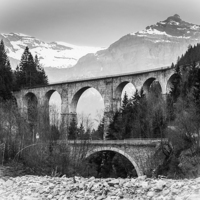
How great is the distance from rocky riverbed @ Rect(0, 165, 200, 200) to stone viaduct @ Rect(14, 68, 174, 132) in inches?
1132

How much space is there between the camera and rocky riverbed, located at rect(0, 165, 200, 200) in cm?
782

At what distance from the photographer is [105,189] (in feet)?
29.2

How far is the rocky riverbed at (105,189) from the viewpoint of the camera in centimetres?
782

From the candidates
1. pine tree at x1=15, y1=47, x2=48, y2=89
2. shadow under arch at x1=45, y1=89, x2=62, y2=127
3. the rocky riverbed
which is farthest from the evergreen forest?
the rocky riverbed

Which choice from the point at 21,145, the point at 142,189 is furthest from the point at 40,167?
the point at 142,189

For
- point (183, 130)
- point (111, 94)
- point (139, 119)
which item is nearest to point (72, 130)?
point (111, 94)

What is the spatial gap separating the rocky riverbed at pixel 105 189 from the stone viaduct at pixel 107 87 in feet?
94.4

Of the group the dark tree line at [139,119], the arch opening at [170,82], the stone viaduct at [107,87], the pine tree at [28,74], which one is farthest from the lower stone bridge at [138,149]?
the pine tree at [28,74]

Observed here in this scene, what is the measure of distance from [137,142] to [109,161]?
10.4m

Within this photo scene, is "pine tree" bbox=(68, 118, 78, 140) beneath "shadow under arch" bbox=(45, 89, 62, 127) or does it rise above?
beneath

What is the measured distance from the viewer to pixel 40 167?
17.2 m

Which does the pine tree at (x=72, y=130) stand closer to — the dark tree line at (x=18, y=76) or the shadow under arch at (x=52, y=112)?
the shadow under arch at (x=52, y=112)

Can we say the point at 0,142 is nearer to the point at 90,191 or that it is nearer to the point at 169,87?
the point at 90,191

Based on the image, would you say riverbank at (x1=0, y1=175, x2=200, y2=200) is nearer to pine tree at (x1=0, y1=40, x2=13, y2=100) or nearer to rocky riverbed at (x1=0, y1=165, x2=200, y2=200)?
rocky riverbed at (x1=0, y1=165, x2=200, y2=200)
